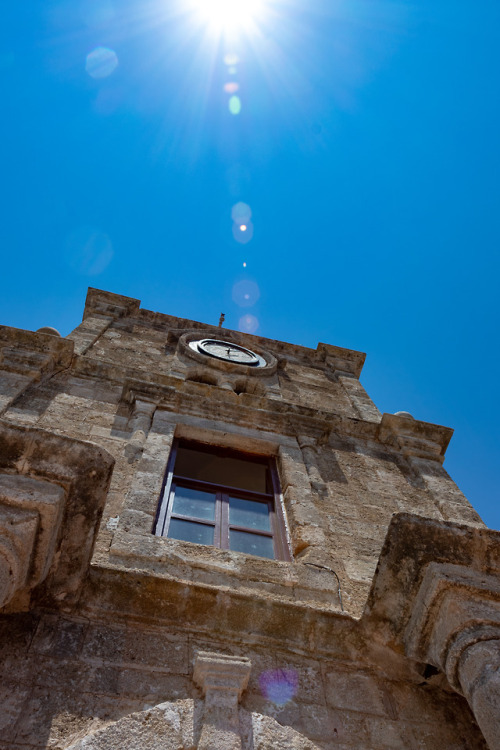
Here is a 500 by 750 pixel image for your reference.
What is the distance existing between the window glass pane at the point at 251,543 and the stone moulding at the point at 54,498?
1576 millimetres

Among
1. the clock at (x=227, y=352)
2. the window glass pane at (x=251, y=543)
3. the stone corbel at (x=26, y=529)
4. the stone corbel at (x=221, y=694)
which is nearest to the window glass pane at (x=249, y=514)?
the window glass pane at (x=251, y=543)

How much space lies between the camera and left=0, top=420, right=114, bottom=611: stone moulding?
9.48 feet

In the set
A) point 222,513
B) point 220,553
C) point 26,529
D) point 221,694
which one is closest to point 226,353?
point 222,513

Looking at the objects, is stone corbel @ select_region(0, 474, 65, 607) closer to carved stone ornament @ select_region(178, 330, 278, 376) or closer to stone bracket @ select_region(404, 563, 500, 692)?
stone bracket @ select_region(404, 563, 500, 692)

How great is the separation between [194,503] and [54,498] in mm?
2135

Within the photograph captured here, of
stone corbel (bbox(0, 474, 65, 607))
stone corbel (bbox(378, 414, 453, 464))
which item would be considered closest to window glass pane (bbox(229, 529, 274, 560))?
stone corbel (bbox(0, 474, 65, 607))

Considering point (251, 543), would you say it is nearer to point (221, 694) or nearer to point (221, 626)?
point (221, 626)

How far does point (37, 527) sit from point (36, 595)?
1.75ft

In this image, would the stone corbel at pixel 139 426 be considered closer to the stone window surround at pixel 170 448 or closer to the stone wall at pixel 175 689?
the stone window surround at pixel 170 448

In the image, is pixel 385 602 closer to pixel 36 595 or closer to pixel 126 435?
pixel 36 595

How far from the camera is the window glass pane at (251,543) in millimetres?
4477

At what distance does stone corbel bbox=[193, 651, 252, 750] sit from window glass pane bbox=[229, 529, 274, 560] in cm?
141

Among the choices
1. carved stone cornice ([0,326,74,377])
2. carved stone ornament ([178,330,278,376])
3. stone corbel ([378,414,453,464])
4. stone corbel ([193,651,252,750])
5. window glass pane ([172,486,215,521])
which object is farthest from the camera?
carved stone ornament ([178,330,278,376])

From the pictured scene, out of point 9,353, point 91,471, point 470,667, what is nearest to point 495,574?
point 470,667
